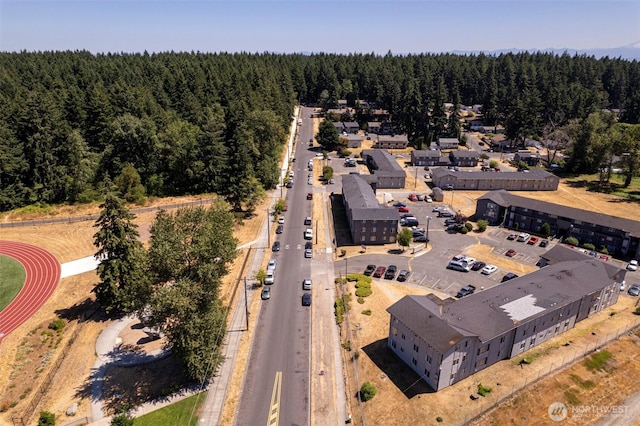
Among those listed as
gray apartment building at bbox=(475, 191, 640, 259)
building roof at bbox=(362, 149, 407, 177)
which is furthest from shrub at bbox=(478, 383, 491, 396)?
building roof at bbox=(362, 149, 407, 177)

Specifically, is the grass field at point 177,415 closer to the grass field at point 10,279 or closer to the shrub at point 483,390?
the shrub at point 483,390

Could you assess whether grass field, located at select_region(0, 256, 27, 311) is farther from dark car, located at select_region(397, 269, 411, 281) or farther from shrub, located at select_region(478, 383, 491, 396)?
shrub, located at select_region(478, 383, 491, 396)

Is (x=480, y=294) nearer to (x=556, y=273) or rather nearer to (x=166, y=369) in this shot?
(x=556, y=273)

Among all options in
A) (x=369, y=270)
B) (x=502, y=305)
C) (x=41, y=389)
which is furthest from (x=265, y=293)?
(x=502, y=305)

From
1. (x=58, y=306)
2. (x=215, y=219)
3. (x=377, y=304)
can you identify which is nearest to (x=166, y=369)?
(x=215, y=219)

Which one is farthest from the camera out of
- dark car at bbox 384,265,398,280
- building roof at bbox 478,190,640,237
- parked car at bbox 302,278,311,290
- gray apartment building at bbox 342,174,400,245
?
gray apartment building at bbox 342,174,400,245

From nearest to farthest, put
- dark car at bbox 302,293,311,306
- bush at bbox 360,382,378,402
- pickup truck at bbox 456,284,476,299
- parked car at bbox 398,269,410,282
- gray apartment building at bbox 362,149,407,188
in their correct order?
bush at bbox 360,382,378,402
dark car at bbox 302,293,311,306
pickup truck at bbox 456,284,476,299
parked car at bbox 398,269,410,282
gray apartment building at bbox 362,149,407,188
